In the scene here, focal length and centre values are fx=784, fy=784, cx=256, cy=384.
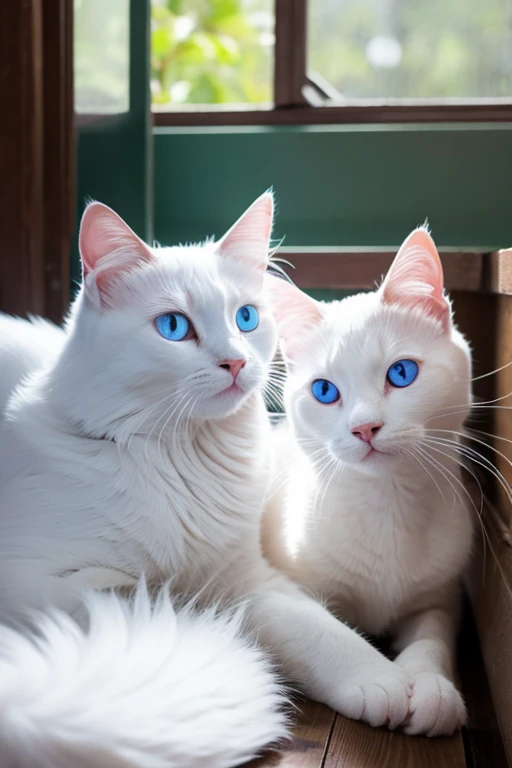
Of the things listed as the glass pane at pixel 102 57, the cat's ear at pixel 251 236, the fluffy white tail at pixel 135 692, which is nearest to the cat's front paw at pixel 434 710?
the fluffy white tail at pixel 135 692

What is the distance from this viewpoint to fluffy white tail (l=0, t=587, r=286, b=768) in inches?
29.0

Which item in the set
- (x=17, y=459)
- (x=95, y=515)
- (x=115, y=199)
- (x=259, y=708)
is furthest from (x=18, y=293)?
(x=259, y=708)

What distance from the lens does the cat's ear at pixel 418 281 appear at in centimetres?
119

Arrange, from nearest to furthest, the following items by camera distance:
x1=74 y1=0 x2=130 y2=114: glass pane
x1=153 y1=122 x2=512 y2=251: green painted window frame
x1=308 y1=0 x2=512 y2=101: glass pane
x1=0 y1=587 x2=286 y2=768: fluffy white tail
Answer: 1. x1=0 y1=587 x2=286 y2=768: fluffy white tail
2. x1=74 y1=0 x2=130 y2=114: glass pane
3. x1=153 y1=122 x2=512 y2=251: green painted window frame
4. x1=308 y1=0 x2=512 y2=101: glass pane

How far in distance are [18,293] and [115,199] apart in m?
0.37

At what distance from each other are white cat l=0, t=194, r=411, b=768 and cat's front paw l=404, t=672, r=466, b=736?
0.02m

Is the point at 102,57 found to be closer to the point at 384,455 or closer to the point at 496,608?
the point at 384,455

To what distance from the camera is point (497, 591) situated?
45.4 inches

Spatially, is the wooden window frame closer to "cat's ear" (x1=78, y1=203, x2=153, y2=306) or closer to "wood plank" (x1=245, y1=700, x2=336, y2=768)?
"cat's ear" (x1=78, y1=203, x2=153, y2=306)

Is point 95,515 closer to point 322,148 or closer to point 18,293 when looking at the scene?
point 18,293

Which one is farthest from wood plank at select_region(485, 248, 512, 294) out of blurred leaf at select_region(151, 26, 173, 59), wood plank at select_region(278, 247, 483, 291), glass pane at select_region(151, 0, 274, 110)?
blurred leaf at select_region(151, 26, 173, 59)

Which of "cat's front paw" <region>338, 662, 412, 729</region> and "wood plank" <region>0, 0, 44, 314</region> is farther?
"wood plank" <region>0, 0, 44, 314</region>

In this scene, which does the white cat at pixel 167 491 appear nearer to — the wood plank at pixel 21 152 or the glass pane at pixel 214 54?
the wood plank at pixel 21 152

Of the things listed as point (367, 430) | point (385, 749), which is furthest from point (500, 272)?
point (385, 749)
